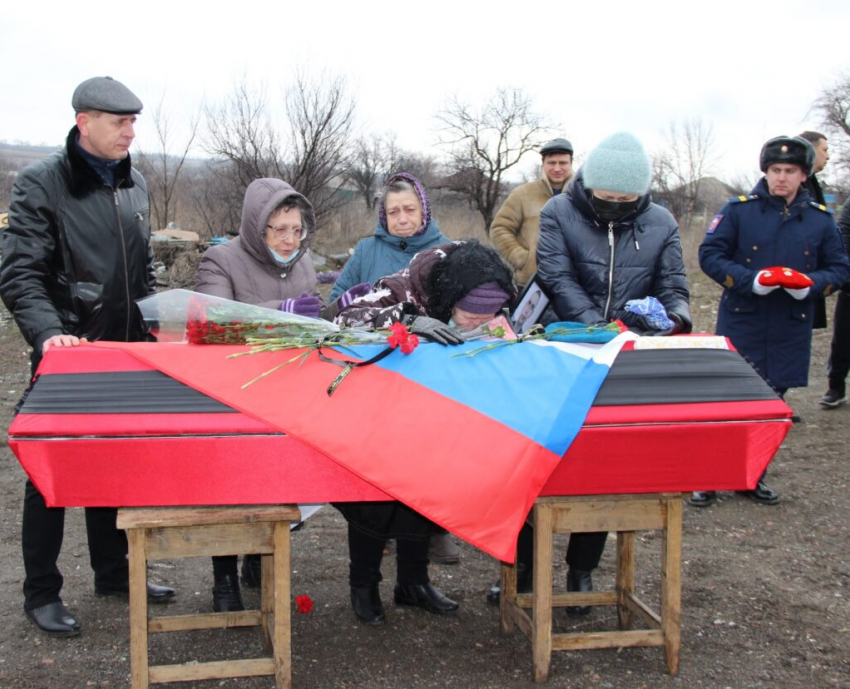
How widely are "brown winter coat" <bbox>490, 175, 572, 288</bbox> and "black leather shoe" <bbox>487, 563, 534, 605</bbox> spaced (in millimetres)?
2213

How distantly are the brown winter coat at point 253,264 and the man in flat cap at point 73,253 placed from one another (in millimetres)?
343

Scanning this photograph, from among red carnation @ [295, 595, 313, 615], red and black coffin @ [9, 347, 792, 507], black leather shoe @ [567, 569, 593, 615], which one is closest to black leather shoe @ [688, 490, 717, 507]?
black leather shoe @ [567, 569, 593, 615]

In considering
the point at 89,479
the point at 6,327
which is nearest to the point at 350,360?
the point at 89,479

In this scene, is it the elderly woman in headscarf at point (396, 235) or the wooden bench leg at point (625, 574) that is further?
the elderly woman in headscarf at point (396, 235)

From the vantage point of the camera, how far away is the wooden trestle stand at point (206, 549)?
278cm

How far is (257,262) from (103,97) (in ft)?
2.79

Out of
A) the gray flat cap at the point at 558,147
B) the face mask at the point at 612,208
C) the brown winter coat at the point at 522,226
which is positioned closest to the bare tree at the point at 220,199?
the brown winter coat at the point at 522,226

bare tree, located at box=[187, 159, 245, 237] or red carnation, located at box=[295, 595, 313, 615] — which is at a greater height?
bare tree, located at box=[187, 159, 245, 237]

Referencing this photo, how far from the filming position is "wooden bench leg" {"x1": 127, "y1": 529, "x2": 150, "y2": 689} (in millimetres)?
2783

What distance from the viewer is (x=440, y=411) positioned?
2.72m

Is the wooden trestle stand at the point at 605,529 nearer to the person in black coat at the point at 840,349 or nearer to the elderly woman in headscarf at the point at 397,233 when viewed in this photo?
the elderly woman in headscarf at the point at 397,233

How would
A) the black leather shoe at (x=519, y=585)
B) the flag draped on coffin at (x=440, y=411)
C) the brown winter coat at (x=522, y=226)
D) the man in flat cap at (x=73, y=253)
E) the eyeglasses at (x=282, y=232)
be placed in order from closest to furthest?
the flag draped on coffin at (x=440, y=411) → the man in flat cap at (x=73, y=253) → the eyeglasses at (x=282, y=232) → the black leather shoe at (x=519, y=585) → the brown winter coat at (x=522, y=226)

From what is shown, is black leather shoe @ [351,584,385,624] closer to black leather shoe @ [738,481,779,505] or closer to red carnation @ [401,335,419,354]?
red carnation @ [401,335,419,354]

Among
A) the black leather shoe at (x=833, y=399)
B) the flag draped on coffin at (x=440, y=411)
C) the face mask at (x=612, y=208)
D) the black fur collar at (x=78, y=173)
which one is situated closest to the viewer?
the flag draped on coffin at (x=440, y=411)
